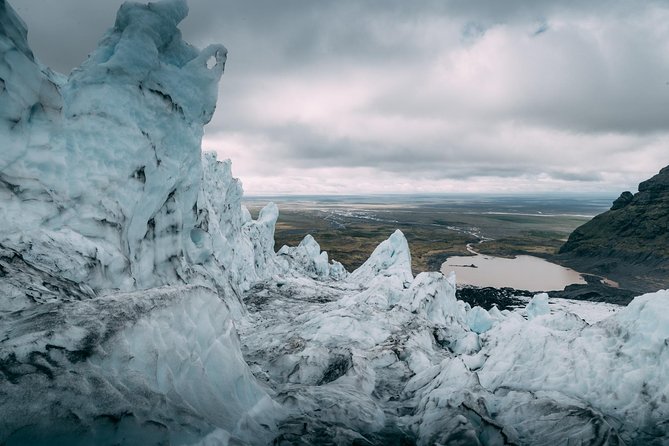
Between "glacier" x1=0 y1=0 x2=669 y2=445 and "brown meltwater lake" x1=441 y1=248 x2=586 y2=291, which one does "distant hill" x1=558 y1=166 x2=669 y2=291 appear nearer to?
"brown meltwater lake" x1=441 y1=248 x2=586 y2=291

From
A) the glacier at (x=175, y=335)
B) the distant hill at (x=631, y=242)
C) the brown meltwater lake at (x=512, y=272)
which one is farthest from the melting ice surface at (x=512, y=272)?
the glacier at (x=175, y=335)

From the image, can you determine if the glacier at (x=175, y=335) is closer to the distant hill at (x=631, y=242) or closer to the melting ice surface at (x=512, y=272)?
the melting ice surface at (x=512, y=272)

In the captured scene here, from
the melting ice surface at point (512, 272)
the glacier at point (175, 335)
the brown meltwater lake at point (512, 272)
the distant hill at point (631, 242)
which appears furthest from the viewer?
the distant hill at point (631, 242)

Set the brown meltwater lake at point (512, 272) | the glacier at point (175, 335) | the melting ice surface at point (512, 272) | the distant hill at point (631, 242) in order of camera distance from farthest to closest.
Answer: the distant hill at point (631, 242) < the melting ice surface at point (512, 272) < the brown meltwater lake at point (512, 272) < the glacier at point (175, 335)

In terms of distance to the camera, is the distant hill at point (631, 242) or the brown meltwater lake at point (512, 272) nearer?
the brown meltwater lake at point (512, 272)

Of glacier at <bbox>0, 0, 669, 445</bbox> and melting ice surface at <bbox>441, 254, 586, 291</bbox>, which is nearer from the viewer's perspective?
glacier at <bbox>0, 0, 669, 445</bbox>

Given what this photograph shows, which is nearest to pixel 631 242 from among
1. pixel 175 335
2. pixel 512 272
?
pixel 512 272

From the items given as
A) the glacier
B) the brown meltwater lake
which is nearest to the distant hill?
the brown meltwater lake
